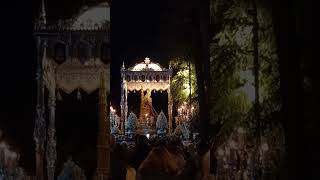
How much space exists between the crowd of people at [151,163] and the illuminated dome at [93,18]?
1522 mm

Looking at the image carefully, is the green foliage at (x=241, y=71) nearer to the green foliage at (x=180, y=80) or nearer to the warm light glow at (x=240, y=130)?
the warm light glow at (x=240, y=130)

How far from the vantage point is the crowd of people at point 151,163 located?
6762mm

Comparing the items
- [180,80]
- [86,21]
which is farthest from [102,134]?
[180,80]

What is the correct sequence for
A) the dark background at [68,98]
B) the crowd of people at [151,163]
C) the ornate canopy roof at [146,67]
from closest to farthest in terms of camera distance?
the dark background at [68,98], the crowd of people at [151,163], the ornate canopy roof at [146,67]

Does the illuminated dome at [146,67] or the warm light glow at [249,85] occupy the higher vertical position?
the illuminated dome at [146,67]

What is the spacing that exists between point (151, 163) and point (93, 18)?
2.04 m

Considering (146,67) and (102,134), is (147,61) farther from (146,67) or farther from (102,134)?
(102,134)

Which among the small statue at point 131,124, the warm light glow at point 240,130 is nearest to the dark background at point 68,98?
the warm light glow at point 240,130

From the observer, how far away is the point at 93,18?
21.2ft

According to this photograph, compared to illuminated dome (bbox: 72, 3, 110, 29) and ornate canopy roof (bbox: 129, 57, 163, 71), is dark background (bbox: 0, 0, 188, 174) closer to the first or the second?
illuminated dome (bbox: 72, 3, 110, 29)

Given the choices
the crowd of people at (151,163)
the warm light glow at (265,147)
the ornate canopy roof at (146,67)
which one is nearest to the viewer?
the crowd of people at (151,163)

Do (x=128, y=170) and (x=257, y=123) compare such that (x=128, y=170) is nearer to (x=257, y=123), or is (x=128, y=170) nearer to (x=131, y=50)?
(x=257, y=123)

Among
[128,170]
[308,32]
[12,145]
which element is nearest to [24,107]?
[12,145]

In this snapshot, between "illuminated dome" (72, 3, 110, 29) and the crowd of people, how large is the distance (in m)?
1.52
